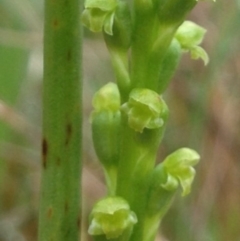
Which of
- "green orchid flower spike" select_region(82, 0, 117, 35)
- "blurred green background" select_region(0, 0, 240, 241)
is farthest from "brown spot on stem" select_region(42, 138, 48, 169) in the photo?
"blurred green background" select_region(0, 0, 240, 241)

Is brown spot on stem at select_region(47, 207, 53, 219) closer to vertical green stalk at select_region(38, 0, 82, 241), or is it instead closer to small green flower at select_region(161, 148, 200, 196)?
vertical green stalk at select_region(38, 0, 82, 241)

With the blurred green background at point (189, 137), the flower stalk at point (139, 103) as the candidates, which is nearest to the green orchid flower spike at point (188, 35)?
the flower stalk at point (139, 103)

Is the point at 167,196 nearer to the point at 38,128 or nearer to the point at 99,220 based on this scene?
the point at 99,220

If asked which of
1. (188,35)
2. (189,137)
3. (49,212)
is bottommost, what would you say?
(189,137)

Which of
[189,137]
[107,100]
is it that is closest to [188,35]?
[107,100]

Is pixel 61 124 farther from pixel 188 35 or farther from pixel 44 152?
pixel 188 35
